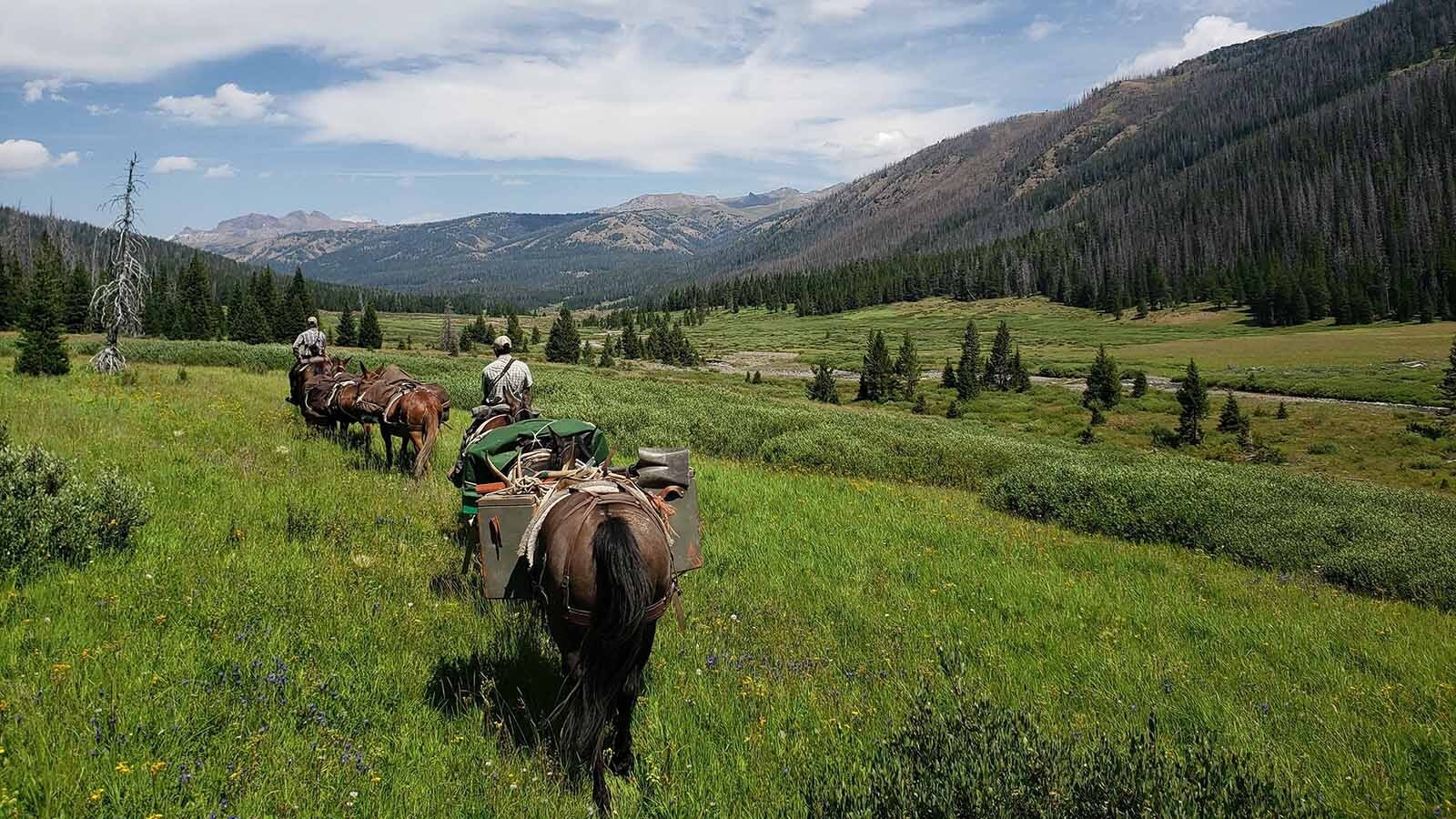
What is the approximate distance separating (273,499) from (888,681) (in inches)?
330

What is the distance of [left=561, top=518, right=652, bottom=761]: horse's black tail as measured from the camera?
429cm

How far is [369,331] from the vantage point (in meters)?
80.2

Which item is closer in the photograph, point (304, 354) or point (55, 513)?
point (55, 513)

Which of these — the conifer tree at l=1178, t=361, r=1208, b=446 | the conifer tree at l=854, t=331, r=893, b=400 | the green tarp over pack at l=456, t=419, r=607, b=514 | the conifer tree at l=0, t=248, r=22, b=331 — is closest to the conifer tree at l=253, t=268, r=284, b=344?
the conifer tree at l=0, t=248, r=22, b=331

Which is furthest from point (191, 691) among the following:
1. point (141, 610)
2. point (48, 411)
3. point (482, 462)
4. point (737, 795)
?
point (48, 411)

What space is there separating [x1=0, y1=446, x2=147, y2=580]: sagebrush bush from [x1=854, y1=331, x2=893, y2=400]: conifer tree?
2100 inches

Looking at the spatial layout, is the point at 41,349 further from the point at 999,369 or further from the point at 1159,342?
the point at 1159,342

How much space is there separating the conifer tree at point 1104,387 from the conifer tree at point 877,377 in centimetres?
1487

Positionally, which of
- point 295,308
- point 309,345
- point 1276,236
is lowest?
point 309,345

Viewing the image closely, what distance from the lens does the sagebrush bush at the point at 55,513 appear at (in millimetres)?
5977

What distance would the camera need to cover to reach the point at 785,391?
2344 inches

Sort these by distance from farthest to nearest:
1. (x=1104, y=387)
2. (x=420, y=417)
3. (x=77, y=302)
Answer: (x=77, y=302) → (x=1104, y=387) → (x=420, y=417)

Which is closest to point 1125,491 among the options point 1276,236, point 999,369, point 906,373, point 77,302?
point 906,373

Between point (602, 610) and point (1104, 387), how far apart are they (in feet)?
178
